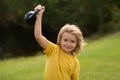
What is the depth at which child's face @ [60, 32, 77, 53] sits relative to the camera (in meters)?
5.32

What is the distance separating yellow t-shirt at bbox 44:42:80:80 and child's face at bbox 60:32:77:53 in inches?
3.1

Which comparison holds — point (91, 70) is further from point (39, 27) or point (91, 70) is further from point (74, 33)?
point (39, 27)

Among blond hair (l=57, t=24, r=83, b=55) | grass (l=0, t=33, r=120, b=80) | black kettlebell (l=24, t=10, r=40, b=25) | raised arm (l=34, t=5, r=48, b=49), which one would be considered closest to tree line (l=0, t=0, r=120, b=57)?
grass (l=0, t=33, r=120, b=80)

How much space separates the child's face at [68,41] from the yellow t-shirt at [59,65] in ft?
0.25

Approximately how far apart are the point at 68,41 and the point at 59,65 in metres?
0.34

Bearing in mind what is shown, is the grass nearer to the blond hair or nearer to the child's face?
the blond hair

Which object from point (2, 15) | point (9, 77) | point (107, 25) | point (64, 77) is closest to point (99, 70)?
point (9, 77)

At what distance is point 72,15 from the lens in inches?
1233

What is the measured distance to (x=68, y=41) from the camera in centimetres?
→ 533

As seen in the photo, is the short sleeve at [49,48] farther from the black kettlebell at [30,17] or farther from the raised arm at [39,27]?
the black kettlebell at [30,17]

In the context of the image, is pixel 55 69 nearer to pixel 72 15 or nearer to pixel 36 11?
pixel 36 11

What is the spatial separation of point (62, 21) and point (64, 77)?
26.4 metres

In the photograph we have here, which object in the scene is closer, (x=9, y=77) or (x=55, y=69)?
(x=55, y=69)

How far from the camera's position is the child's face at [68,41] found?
209 inches
